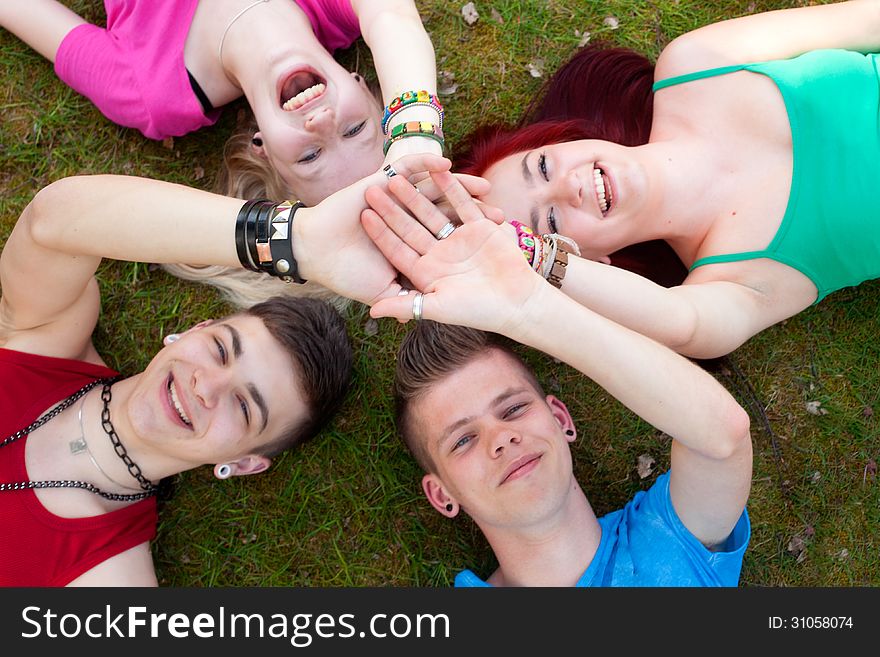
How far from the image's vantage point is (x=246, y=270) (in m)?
5.45

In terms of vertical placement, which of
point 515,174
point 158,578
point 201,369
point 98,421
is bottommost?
point 158,578

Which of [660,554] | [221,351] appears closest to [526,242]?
[221,351]

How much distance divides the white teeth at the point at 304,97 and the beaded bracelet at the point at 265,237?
947 mm

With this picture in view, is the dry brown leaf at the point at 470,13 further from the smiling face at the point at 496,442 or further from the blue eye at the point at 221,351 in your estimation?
the blue eye at the point at 221,351

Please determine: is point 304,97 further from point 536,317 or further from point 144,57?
point 536,317

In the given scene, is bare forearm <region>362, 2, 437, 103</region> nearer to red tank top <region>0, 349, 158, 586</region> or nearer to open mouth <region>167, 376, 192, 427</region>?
open mouth <region>167, 376, 192, 427</region>

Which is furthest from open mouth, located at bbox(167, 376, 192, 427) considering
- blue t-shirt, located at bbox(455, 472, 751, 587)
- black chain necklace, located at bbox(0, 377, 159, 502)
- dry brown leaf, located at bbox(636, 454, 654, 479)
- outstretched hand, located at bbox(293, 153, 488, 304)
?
dry brown leaf, located at bbox(636, 454, 654, 479)

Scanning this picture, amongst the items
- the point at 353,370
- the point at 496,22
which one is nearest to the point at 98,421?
the point at 353,370

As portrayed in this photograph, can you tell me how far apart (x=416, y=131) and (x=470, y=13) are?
212 cm

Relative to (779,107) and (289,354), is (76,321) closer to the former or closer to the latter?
(289,354)

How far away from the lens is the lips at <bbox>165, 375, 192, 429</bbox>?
453cm

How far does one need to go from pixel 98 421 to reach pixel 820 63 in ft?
18.2

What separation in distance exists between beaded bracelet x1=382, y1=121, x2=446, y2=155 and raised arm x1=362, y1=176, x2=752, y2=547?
496mm

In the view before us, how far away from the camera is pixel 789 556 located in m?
5.50
